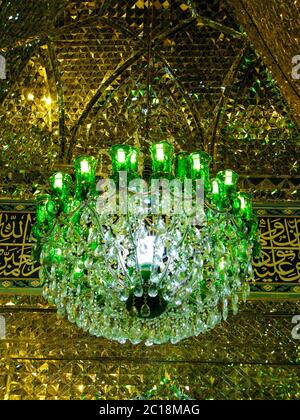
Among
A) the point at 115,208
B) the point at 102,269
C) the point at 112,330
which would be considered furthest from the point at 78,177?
the point at 112,330

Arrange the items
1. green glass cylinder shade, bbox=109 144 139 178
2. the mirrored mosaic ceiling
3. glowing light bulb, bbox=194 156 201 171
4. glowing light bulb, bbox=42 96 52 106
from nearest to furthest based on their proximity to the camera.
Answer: green glass cylinder shade, bbox=109 144 139 178 → glowing light bulb, bbox=194 156 201 171 → the mirrored mosaic ceiling → glowing light bulb, bbox=42 96 52 106

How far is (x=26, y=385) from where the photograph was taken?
4.99 meters

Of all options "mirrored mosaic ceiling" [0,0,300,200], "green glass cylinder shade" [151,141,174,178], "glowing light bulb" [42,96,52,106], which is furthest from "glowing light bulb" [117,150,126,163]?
"glowing light bulb" [42,96,52,106]

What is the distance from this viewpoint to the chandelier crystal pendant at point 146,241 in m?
4.01

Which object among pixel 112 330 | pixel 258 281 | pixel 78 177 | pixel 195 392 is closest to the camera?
pixel 78 177

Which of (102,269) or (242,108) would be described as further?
(242,108)

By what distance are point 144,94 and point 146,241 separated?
1.85 meters

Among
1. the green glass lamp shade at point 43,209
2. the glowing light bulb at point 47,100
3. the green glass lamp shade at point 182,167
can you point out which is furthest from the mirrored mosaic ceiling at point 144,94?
the green glass lamp shade at point 182,167

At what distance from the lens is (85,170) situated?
4.03m

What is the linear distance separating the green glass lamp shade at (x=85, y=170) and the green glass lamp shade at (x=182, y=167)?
1.33 feet

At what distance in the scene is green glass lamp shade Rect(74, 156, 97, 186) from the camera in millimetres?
4031

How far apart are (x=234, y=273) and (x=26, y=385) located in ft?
4.95

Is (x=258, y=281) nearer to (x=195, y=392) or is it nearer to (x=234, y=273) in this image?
(x=195, y=392)

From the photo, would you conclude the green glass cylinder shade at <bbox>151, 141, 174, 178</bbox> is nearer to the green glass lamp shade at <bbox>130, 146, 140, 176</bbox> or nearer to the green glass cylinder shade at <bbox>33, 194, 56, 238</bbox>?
the green glass lamp shade at <bbox>130, 146, 140, 176</bbox>
